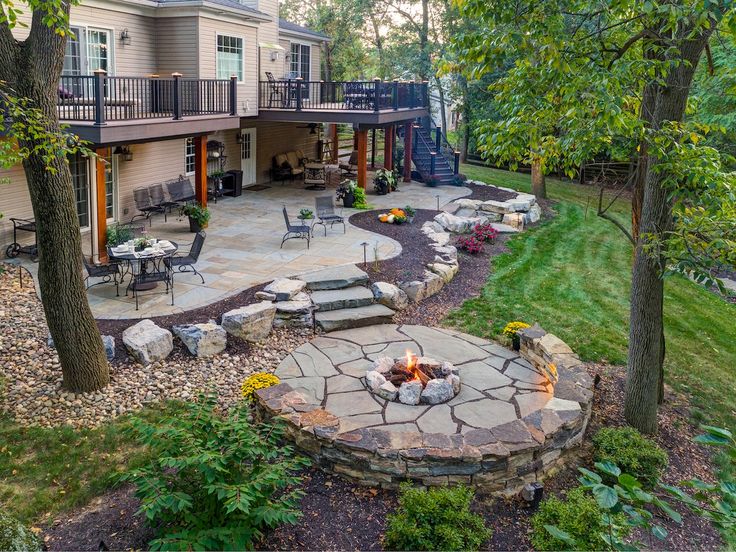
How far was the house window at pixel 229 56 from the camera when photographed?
54.0 ft

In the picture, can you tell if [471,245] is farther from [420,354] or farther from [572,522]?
[572,522]

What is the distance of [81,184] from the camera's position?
12906 millimetres

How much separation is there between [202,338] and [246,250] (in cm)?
468

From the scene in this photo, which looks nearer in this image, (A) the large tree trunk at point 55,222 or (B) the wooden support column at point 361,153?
(A) the large tree trunk at point 55,222

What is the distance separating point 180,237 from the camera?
13.3m

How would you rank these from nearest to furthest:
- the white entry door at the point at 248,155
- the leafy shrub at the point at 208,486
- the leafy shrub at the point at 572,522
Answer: the leafy shrub at the point at 208,486, the leafy shrub at the point at 572,522, the white entry door at the point at 248,155

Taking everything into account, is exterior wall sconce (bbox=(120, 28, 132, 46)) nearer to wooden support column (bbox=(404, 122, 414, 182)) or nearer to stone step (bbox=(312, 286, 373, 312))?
stone step (bbox=(312, 286, 373, 312))

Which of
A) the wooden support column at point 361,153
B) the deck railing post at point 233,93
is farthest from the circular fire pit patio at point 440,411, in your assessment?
the wooden support column at point 361,153

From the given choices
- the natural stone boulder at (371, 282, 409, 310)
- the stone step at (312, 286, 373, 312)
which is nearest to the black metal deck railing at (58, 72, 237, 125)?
the stone step at (312, 286, 373, 312)

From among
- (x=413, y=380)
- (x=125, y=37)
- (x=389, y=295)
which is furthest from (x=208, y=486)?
(x=125, y=37)

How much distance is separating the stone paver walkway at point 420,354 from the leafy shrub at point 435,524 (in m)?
1.16

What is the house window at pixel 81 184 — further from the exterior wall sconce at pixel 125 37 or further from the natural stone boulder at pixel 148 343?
the natural stone boulder at pixel 148 343

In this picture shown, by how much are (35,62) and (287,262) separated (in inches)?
233

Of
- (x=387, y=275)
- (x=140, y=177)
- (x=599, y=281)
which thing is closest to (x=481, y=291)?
(x=387, y=275)
